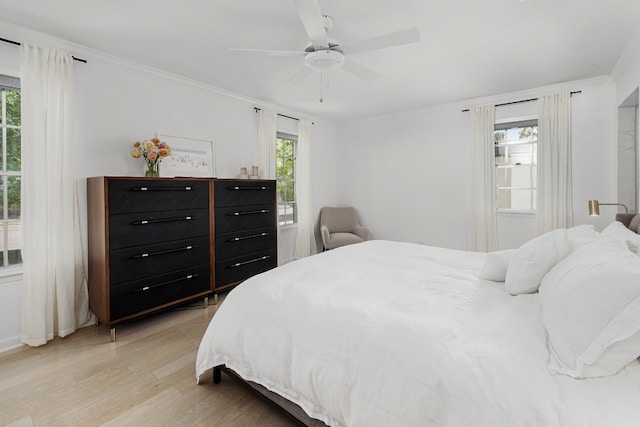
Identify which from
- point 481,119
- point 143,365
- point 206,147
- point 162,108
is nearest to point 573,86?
point 481,119

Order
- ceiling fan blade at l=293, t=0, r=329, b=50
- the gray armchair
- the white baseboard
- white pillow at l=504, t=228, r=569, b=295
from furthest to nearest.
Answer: the gray armchair
the white baseboard
ceiling fan blade at l=293, t=0, r=329, b=50
white pillow at l=504, t=228, r=569, b=295

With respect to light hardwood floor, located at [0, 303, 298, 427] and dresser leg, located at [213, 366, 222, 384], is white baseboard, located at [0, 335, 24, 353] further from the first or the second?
dresser leg, located at [213, 366, 222, 384]

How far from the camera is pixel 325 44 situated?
7.58ft

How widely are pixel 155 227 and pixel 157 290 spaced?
59 cm

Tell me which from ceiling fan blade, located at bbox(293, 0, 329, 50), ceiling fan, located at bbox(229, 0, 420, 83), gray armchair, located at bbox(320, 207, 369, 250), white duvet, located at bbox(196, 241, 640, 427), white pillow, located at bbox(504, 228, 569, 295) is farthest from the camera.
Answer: gray armchair, located at bbox(320, 207, 369, 250)

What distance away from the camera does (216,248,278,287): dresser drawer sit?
3516mm

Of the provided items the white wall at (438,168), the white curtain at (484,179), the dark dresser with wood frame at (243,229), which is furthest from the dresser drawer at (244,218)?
the white curtain at (484,179)

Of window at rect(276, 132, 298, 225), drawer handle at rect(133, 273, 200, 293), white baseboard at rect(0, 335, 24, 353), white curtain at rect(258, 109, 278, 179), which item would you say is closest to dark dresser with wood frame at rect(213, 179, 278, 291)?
drawer handle at rect(133, 273, 200, 293)

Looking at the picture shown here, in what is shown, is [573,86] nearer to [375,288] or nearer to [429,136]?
[429,136]

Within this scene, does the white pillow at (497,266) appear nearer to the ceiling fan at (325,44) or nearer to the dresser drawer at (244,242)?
the ceiling fan at (325,44)

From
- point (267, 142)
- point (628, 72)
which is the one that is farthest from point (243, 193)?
point (628, 72)

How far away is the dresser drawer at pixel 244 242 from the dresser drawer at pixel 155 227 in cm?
26

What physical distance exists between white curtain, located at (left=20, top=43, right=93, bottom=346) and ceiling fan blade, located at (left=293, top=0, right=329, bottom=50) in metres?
2.21

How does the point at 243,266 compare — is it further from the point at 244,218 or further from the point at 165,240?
the point at 165,240
